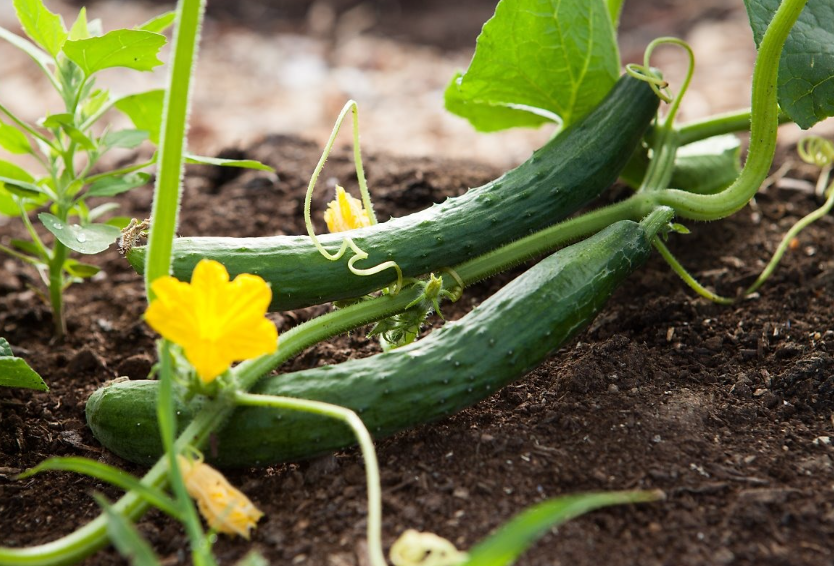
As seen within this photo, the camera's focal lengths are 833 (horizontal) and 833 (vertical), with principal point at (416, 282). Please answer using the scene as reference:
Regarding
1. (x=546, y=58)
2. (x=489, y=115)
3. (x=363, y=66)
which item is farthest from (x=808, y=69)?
(x=363, y=66)

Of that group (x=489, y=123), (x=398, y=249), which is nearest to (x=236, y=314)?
(x=398, y=249)

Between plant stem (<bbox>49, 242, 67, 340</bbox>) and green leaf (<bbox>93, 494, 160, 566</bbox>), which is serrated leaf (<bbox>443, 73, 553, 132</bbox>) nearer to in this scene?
plant stem (<bbox>49, 242, 67, 340</bbox>)

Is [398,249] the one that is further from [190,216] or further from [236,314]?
[190,216]

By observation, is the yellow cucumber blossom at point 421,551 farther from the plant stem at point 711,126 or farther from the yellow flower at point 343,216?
the plant stem at point 711,126

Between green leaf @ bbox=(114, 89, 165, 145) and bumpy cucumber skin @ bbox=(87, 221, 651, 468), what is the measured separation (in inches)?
36.0

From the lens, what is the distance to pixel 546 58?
248cm

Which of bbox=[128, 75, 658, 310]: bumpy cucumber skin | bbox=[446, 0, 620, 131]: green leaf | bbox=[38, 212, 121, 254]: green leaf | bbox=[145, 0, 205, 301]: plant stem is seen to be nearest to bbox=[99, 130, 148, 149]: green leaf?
bbox=[38, 212, 121, 254]: green leaf

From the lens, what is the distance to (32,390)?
7.83ft

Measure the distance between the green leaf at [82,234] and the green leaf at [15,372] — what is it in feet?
1.01

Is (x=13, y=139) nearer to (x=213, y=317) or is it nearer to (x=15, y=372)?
(x=15, y=372)

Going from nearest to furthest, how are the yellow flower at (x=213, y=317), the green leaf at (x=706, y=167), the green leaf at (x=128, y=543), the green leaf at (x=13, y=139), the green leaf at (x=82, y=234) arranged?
the green leaf at (x=128, y=543)
the yellow flower at (x=213, y=317)
the green leaf at (x=82, y=234)
the green leaf at (x=13, y=139)
the green leaf at (x=706, y=167)

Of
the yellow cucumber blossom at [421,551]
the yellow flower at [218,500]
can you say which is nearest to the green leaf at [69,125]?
the yellow flower at [218,500]

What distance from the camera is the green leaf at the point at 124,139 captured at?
2438 mm

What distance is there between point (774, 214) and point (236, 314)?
2.25 m
